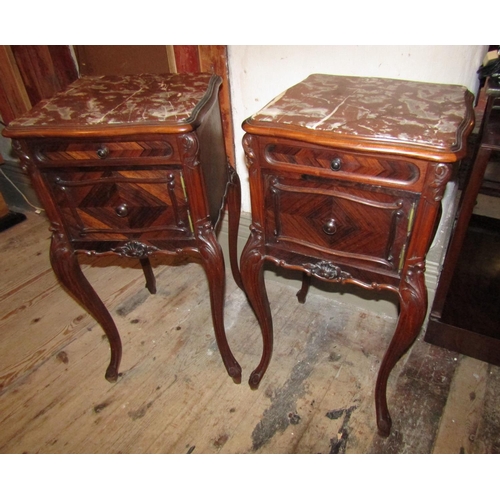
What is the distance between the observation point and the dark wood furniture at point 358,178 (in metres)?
0.78

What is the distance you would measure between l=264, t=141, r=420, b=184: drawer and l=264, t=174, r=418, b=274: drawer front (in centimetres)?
3

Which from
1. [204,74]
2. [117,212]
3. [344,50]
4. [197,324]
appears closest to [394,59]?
[344,50]

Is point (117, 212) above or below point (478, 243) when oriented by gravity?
above

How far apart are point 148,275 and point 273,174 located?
1.02 meters

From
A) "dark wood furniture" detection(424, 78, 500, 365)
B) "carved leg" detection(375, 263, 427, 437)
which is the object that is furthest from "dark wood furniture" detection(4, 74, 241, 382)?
"dark wood furniture" detection(424, 78, 500, 365)

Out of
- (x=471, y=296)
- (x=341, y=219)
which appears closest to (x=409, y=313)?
(x=341, y=219)

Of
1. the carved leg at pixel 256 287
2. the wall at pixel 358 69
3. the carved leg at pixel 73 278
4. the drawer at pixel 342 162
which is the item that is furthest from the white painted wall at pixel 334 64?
the carved leg at pixel 73 278

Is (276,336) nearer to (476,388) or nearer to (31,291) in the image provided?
(476,388)

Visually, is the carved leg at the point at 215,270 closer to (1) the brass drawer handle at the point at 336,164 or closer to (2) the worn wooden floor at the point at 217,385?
(2) the worn wooden floor at the point at 217,385

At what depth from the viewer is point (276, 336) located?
1.54 meters

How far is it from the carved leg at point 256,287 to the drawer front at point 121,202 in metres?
0.18

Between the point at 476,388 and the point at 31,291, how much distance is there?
1.92 metres

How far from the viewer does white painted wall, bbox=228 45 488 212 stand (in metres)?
1.10

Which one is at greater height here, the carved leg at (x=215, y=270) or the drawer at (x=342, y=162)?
the drawer at (x=342, y=162)
